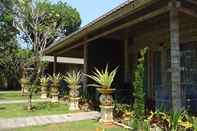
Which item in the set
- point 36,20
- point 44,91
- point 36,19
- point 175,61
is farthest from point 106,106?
point 36,20

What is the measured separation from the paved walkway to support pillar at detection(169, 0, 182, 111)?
387 cm

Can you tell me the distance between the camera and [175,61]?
26.5 ft

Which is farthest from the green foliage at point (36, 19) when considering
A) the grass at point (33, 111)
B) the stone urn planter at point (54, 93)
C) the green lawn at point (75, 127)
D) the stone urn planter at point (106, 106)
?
the green lawn at point (75, 127)

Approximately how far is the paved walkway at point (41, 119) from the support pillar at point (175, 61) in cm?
387

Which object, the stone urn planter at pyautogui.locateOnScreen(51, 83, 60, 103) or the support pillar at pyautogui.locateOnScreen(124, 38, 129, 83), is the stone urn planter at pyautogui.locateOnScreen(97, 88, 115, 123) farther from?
the stone urn planter at pyautogui.locateOnScreen(51, 83, 60, 103)

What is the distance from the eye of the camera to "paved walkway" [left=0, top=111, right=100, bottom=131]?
1024 cm

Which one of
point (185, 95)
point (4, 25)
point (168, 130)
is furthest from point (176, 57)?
point (4, 25)

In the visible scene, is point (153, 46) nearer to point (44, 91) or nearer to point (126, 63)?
point (126, 63)

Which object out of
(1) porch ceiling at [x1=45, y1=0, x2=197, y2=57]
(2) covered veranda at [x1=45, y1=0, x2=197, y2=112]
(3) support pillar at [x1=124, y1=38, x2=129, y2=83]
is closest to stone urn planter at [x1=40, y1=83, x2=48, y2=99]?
(2) covered veranda at [x1=45, y1=0, x2=197, y2=112]

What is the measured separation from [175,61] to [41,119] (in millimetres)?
5232

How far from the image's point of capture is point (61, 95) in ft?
63.7

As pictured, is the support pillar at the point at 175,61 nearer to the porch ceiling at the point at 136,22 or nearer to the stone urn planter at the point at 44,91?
the porch ceiling at the point at 136,22

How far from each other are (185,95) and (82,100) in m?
5.06

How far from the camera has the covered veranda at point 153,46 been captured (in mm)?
8297
